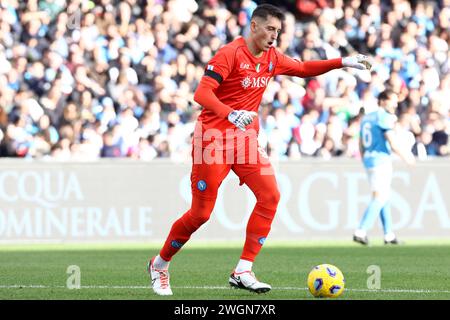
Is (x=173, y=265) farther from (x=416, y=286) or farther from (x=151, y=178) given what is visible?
(x=151, y=178)

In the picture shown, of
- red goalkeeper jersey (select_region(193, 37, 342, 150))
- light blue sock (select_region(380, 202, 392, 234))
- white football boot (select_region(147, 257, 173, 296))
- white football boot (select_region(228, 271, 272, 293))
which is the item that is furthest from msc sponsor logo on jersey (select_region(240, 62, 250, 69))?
light blue sock (select_region(380, 202, 392, 234))

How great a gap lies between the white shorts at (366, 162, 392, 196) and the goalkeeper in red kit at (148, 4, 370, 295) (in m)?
8.36

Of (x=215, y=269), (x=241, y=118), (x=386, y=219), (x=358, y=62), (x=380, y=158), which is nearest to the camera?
(x=241, y=118)

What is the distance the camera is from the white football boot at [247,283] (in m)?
9.75

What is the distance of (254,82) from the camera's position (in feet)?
32.8

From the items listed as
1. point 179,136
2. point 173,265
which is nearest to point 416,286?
point 173,265

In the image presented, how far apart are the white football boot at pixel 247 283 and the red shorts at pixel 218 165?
73 centimetres

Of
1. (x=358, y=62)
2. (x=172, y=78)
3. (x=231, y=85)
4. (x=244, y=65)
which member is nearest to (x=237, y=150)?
(x=231, y=85)

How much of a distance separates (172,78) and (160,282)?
40.8ft

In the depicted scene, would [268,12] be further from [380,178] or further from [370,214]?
[380,178]

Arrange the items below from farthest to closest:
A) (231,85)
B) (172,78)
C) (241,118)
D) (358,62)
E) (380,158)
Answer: (172,78)
(380,158)
(358,62)
(231,85)
(241,118)

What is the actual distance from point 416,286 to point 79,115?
35.8 feet

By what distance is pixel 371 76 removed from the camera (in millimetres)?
23078

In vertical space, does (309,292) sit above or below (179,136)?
below
